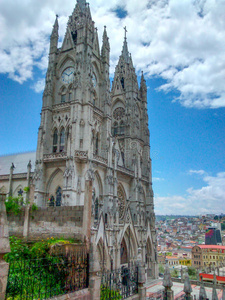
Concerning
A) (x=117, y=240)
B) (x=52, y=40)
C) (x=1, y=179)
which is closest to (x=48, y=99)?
(x=52, y=40)

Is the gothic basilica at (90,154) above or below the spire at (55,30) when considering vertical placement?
below

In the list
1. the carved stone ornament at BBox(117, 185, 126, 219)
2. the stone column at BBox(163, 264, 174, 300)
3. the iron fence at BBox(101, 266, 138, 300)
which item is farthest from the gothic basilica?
the iron fence at BBox(101, 266, 138, 300)

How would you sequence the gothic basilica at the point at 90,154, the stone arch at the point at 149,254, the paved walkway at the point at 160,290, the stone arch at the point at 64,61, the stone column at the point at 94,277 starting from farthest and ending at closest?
the stone arch at the point at 149,254 < the stone arch at the point at 64,61 < the paved walkway at the point at 160,290 < the gothic basilica at the point at 90,154 < the stone column at the point at 94,277

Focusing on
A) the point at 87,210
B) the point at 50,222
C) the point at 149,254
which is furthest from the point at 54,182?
the point at 149,254

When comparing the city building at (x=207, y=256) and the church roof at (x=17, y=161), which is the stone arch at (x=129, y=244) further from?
the city building at (x=207, y=256)

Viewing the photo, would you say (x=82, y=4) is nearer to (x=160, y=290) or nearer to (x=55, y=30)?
(x=55, y=30)

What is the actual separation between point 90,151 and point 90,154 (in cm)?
34

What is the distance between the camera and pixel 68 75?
1282 inches

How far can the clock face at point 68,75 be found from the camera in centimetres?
3224

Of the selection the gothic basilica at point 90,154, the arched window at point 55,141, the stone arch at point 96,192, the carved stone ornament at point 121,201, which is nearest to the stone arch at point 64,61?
the gothic basilica at point 90,154

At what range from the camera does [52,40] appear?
34281 millimetres

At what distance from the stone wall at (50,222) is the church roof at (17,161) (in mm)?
24801

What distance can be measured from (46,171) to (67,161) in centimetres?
369

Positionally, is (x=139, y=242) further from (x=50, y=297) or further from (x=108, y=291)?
(x=50, y=297)
